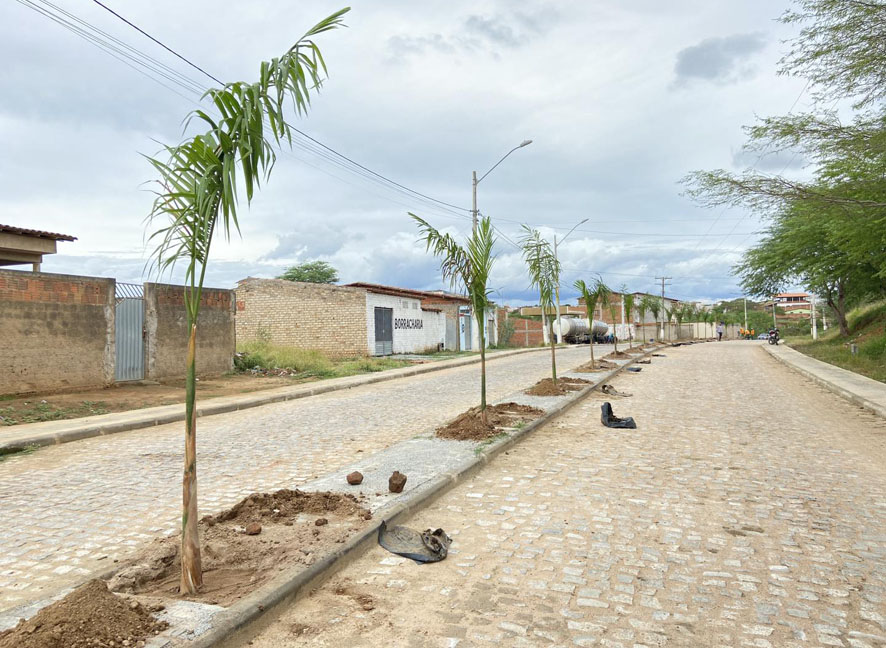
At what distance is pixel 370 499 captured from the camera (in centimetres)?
502

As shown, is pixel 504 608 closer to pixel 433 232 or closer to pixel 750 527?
pixel 750 527

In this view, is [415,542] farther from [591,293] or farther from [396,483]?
[591,293]

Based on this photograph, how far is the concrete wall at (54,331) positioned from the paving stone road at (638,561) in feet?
35.2

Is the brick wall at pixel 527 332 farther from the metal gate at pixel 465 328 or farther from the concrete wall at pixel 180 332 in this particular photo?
the concrete wall at pixel 180 332

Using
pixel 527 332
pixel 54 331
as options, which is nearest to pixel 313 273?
pixel 527 332

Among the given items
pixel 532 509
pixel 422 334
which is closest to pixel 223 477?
pixel 532 509

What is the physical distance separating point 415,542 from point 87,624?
213 cm

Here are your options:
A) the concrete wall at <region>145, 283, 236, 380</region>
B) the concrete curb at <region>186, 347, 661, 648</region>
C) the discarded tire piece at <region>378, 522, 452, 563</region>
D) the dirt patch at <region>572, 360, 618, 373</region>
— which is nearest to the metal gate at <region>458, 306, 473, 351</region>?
the dirt patch at <region>572, 360, 618, 373</region>

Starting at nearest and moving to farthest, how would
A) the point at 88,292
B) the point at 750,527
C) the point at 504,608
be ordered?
1. the point at 504,608
2. the point at 750,527
3. the point at 88,292

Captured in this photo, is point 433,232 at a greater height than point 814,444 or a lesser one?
greater

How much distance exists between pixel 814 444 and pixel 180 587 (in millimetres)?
7825

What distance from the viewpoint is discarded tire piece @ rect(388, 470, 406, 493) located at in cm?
524

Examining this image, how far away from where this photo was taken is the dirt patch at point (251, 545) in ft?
11.1

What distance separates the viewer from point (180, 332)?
16438 mm
